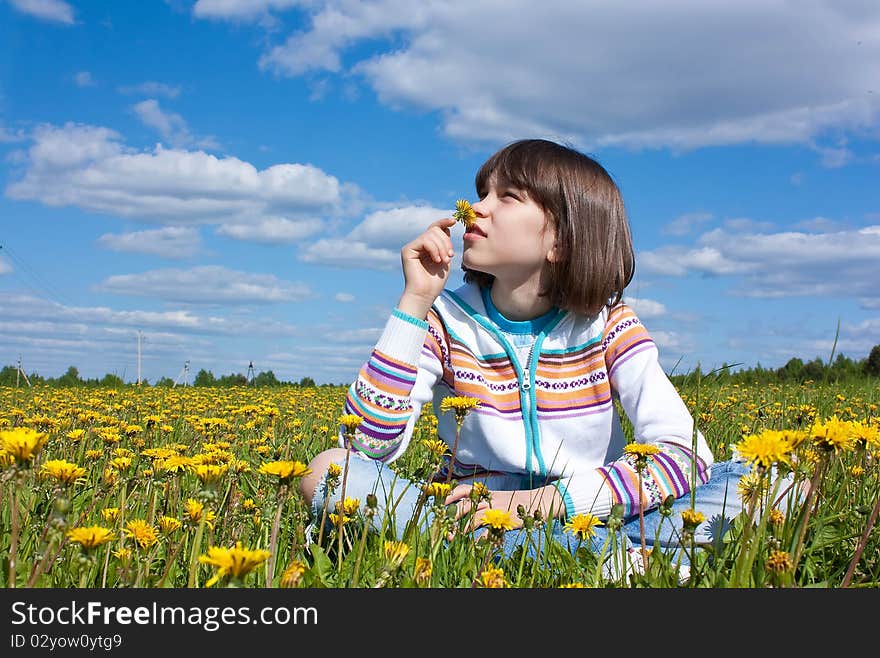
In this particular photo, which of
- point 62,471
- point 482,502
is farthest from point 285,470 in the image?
point 482,502

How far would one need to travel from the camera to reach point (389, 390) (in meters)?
3.14

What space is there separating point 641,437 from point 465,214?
1.10 m

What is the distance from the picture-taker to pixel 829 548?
2.53m

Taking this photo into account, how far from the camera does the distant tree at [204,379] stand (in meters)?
12.5

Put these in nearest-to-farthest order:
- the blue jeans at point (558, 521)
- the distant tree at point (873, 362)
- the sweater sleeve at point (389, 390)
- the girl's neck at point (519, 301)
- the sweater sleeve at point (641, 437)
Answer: the blue jeans at point (558, 521) → the sweater sleeve at point (641, 437) → the sweater sleeve at point (389, 390) → the girl's neck at point (519, 301) → the distant tree at point (873, 362)

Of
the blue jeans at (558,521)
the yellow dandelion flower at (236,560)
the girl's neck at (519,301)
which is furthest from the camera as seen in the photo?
the girl's neck at (519,301)

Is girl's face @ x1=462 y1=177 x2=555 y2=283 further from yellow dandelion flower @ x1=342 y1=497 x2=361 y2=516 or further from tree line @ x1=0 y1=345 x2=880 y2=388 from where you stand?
tree line @ x1=0 y1=345 x2=880 y2=388

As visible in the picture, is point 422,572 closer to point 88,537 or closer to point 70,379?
point 88,537

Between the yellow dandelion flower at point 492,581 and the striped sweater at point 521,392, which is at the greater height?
the striped sweater at point 521,392

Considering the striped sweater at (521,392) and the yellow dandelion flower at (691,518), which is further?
the striped sweater at (521,392)

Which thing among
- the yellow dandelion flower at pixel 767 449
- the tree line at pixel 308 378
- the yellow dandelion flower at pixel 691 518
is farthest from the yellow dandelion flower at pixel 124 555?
the tree line at pixel 308 378

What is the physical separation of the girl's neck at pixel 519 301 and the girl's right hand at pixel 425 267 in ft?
0.91

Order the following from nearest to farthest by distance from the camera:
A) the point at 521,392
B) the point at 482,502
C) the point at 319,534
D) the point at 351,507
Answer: the point at 351,507 < the point at 319,534 < the point at 482,502 < the point at 521,392

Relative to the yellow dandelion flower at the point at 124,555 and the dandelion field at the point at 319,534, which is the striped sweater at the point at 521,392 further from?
the yellow dandelion flower at the point at 124,555
